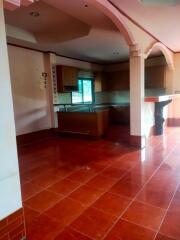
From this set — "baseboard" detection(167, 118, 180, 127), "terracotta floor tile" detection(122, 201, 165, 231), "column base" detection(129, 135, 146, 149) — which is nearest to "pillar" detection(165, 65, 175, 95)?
"baseboard" detection(167, 118, 180, 127)

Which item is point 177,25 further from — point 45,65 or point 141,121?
point 45,65

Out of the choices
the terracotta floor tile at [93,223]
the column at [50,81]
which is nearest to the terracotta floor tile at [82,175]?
the terracotta floor tile at [93,223]

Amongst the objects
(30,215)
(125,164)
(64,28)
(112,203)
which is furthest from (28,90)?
(112,203)

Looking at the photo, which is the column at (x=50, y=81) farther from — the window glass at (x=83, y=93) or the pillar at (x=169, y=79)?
the pillar at (x=169, y=79)

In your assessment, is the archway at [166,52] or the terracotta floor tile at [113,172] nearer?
the terracotta floor tile at [113,172]

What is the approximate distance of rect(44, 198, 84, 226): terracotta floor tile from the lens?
1.84 meters

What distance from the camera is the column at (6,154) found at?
1.36 m

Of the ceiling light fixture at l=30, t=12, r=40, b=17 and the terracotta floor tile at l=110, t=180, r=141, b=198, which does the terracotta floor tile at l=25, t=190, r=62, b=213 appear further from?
the ceiling light fixture at l=30, t=12, r=40, b=17

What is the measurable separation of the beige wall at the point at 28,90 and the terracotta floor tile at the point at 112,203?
3385 millimetres

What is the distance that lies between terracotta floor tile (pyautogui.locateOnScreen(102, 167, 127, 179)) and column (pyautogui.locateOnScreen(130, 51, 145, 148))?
4.30 feet

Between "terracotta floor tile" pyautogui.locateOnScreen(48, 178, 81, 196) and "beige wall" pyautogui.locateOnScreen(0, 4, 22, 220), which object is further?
"terracotta floor tile" pyautogui.locateOnScreen(48, 178, 81, 196)

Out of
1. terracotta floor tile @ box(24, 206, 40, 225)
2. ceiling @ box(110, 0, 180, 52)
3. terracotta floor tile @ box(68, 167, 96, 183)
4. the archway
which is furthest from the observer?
the archway

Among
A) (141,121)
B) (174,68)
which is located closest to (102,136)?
(141,121)

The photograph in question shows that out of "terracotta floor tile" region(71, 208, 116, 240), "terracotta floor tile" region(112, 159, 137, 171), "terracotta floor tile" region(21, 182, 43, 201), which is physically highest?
"terracotta floor tile" region(112, 159, 137, 171)
